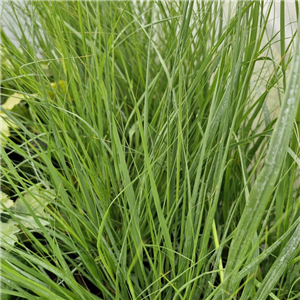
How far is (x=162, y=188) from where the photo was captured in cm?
48

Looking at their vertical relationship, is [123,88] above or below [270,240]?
above

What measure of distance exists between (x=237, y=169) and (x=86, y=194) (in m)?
0.24

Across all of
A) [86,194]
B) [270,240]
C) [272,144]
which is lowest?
[270,240]

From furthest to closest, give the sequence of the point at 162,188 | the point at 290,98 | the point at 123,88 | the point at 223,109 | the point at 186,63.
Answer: the point at 123,88, the point at 186,63, the point at 162,188, the point at 223,109, the point at 290,98

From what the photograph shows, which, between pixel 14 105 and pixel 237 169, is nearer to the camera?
pixel 237 169

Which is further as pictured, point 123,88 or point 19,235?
point 123,88

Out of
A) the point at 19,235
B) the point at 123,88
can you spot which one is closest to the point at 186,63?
the point at 123,88

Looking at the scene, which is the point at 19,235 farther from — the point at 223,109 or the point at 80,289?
the point at 223,109

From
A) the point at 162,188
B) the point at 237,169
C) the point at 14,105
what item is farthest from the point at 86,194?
the point at 14,105

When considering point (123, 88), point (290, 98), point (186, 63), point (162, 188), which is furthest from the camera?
point (123, 88)

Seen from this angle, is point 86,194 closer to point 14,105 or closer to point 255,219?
point 255,219

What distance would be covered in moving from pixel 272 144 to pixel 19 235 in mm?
488

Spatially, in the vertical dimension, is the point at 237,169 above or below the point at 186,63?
below

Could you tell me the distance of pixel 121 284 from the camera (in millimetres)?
402
